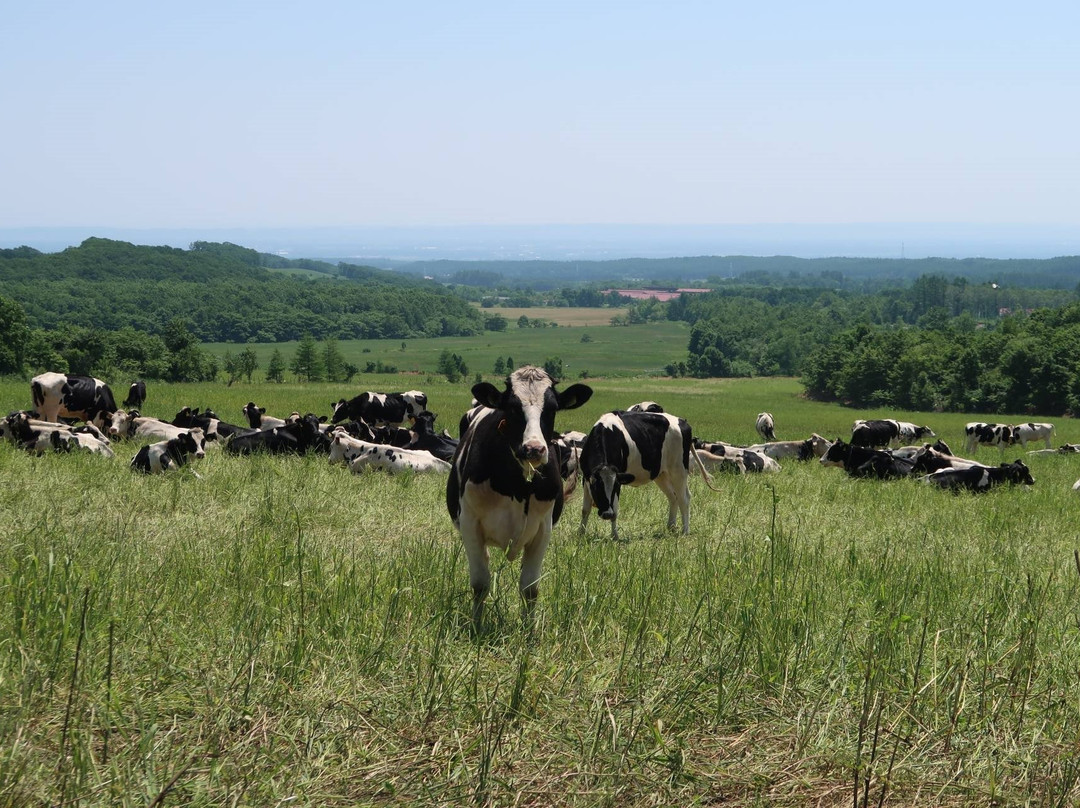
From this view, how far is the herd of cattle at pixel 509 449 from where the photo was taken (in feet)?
22.6

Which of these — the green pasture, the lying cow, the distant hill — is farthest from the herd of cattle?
the distant hill

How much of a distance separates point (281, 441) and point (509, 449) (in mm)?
12997

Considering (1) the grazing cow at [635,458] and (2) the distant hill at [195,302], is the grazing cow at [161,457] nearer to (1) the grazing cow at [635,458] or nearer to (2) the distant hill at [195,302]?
(1) the grazing cow at [635,458]

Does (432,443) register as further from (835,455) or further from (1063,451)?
(1063,451)

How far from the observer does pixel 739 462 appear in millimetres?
21812

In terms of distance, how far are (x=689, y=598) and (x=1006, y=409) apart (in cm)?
7840

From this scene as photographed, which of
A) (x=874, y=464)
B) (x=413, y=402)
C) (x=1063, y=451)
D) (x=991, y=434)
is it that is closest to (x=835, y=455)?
(x=874, y=464)

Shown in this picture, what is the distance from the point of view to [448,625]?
19.1ft

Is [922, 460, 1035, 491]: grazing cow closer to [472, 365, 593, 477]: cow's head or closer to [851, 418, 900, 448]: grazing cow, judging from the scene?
[851, 418, 900, 448]: grazing cow

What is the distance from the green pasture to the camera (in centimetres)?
12194

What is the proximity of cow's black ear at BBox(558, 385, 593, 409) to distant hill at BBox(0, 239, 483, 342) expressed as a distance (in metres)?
138

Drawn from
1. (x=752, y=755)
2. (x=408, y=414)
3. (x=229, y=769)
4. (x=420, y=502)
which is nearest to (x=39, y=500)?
(x=420, y=502)

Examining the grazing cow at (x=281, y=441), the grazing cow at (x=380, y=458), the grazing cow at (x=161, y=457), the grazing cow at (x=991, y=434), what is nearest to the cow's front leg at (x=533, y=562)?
the grazing cow at (x=161, y=457)

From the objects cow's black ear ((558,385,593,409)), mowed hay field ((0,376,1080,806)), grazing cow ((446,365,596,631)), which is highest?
cow's black ear ((558,385,593,409))
